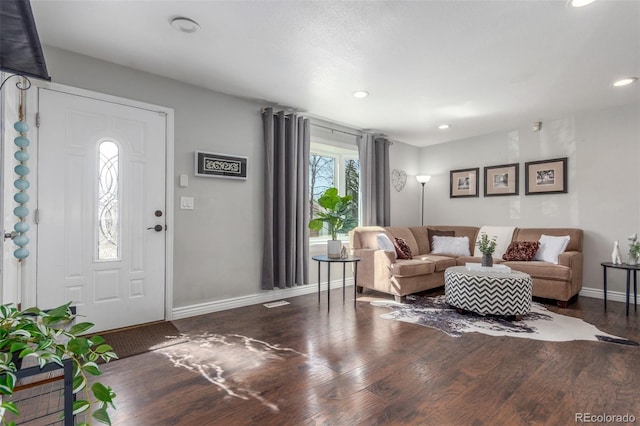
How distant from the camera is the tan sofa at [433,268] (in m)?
3.72

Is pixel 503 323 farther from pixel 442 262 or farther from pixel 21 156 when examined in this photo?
pixel 21 156

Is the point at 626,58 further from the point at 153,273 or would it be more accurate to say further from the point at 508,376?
the point at 153,273

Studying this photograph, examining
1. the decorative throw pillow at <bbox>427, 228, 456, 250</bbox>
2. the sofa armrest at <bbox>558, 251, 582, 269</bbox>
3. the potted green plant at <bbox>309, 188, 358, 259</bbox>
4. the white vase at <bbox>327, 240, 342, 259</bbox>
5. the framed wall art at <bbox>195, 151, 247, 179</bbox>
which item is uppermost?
the framed wall art at <bbox>195, 151, 247, 179</bbox>

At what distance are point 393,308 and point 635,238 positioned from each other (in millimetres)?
2725

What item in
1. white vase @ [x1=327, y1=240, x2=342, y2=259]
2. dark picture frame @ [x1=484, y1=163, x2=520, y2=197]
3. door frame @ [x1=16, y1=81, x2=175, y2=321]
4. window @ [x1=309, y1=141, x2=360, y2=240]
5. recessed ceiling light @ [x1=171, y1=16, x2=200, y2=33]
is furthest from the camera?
dark picture frame @ [x1=484, y1=163, x2=520, y2=197]

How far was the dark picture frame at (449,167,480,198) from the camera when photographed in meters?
5.34

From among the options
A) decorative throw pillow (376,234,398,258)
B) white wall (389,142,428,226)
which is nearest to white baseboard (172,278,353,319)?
decorative throw pillow (376,234,398,258)

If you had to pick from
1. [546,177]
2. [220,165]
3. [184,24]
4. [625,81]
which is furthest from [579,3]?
[220,165]

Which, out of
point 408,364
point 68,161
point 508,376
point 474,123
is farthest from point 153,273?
point 474,123

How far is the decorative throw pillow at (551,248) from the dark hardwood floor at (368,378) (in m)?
1.09

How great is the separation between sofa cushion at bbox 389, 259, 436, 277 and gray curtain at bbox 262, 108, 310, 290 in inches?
44.1

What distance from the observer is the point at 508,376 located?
208 cm

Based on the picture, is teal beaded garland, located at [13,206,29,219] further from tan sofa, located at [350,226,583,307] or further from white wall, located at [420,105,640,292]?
white wall, located at [420,105,640,292]

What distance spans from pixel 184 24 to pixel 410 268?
10.7 ft
